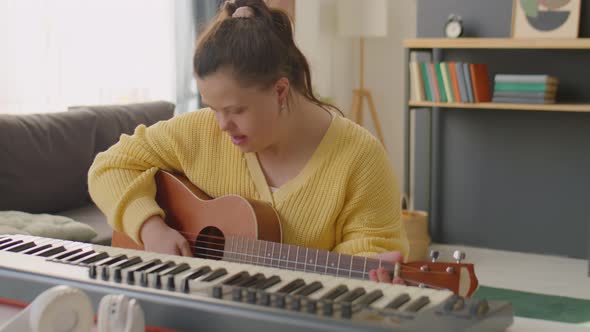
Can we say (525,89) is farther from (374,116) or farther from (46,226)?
(46,226)

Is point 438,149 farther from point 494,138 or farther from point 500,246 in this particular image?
point 500,246

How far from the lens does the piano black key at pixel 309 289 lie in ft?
3.26

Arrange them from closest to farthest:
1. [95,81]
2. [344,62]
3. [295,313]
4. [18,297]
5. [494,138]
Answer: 1. [295,313]
2. [18,297]
3. [95,81]
4. [494,138]
5. [344,62]

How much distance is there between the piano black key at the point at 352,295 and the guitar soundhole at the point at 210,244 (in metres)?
0.54

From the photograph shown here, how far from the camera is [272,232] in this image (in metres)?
1.54

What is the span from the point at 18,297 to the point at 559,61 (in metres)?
3.55

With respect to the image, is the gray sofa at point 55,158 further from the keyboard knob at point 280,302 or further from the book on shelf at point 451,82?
the keyboard knob at point 280,302

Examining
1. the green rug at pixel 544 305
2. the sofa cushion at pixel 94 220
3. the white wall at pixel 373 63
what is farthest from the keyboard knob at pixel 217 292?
the white wall at pixel 373 63

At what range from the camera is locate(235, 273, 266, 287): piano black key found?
103 cm

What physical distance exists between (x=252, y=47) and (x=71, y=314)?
2.35 ft

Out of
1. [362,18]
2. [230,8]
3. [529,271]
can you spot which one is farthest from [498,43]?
[230,8]

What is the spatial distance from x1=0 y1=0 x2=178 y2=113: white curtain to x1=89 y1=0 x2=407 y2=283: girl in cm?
194

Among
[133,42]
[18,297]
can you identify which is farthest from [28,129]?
[18,297]

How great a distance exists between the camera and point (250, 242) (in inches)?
57.6
